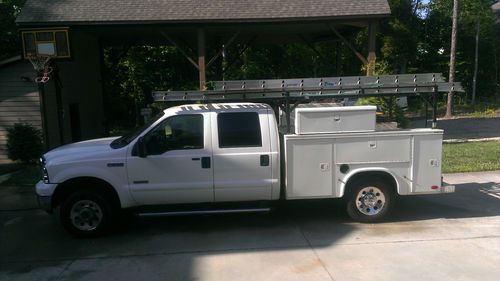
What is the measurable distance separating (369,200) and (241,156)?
2042 mm

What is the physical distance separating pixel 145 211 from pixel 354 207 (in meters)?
3.05

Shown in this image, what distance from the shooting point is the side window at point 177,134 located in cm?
652

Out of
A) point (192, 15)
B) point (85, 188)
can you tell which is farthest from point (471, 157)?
point (85, 188)

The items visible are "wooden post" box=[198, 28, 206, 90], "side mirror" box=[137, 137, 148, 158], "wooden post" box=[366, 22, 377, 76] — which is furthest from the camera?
"wooden post" box=[198, 28, 206, 90]

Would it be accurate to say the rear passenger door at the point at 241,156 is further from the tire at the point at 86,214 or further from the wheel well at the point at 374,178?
the tire at the point at 86,214

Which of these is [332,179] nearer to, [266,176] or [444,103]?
[266,176]

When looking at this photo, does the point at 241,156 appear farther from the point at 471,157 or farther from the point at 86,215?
the point at 471,157

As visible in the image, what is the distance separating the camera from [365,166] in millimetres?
6723

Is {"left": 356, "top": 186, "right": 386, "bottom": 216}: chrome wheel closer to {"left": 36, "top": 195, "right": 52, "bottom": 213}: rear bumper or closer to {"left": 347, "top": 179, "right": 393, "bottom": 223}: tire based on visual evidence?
{"left": 347, "top": 179, "right": 393, "bottom": 223}: tire

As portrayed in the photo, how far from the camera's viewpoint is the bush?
516 inches

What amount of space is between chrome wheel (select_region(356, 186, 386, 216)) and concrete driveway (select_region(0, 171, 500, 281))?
246 millimetres

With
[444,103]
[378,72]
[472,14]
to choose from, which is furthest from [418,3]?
[378,72]

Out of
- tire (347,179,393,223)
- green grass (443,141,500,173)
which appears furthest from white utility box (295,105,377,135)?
green grass (443,141,500,173)

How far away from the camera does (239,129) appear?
21.8 ft
